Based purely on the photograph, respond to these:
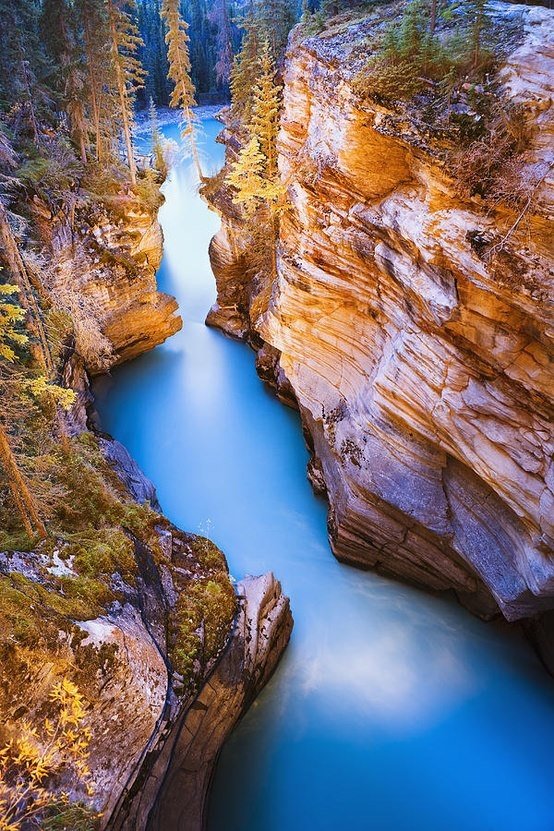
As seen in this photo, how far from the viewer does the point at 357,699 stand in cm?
1146

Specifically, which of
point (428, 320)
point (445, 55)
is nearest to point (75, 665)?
point (428, 320)

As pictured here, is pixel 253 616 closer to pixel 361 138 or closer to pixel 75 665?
pixel 75 665

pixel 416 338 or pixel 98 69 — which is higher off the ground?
pixel 98 69

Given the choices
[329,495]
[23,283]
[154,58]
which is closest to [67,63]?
[23,283]

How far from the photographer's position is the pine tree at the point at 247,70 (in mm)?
20094

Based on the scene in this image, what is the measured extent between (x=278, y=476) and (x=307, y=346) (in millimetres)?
4989

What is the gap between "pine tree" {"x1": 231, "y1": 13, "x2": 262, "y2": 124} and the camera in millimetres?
20094

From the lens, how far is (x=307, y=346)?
14.7 metres

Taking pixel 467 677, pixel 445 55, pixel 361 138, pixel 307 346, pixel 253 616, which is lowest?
pixel 467 677

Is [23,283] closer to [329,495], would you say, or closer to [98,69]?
[329,495]

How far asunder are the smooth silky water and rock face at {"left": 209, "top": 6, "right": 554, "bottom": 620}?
3.76 feet

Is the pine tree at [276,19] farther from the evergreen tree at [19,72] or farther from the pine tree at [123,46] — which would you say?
the evergreen tree at [19,72]

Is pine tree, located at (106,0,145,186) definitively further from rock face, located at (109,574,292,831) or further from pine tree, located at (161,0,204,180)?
rock face, located at (109,574,292,831)

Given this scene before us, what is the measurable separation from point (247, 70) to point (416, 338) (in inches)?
670
